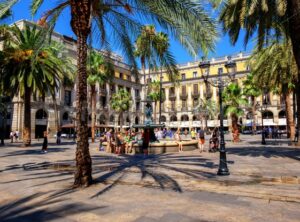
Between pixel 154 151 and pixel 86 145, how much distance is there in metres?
9.49

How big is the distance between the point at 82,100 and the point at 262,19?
8854 mm

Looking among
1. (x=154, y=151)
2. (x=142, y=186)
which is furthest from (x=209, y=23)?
(x=154, y=151)

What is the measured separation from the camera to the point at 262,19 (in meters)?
12.2

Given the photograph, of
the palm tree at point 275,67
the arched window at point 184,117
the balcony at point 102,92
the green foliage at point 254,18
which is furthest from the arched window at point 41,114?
the arched window at point 184,117

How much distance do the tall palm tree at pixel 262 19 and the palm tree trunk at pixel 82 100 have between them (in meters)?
5.61

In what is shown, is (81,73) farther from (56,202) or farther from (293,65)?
(293,65)

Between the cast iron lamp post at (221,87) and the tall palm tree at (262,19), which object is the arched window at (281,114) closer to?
the tall palm tree at (262,19)

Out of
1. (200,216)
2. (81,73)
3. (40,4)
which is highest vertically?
(40,4)

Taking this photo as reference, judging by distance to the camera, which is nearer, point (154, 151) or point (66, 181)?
point (66, 181)

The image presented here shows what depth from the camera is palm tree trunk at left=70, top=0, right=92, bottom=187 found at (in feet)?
25.0

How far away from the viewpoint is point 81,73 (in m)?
7.71

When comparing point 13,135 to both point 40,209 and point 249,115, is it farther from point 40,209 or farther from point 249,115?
point 249,115

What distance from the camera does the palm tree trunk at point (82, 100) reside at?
7.61m

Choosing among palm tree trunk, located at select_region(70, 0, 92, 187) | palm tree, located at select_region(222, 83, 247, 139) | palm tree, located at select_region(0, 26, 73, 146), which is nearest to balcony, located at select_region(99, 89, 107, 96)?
palm tree, located at select_region(222, 83, 247, 139)
